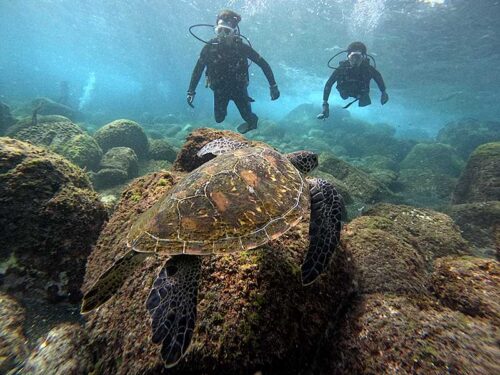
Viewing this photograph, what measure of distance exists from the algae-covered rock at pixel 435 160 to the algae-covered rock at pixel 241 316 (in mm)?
15815

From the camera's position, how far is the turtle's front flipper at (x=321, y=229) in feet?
7.04

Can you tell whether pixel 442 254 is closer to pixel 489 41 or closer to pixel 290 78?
pixel 489 41

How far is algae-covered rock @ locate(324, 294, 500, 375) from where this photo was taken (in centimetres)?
179

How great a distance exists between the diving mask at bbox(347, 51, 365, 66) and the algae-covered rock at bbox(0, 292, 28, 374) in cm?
1406

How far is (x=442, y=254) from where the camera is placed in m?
4.25

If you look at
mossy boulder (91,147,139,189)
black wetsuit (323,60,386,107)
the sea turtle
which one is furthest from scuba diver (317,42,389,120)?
the sea turtle

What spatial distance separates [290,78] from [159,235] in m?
45.9

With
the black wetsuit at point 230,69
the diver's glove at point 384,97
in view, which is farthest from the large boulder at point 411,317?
the diver's glove at point 384,97

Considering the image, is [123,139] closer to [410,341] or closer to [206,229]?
[206,229]

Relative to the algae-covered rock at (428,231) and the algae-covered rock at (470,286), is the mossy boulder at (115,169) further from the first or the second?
the algae-covered rock at (470,286)

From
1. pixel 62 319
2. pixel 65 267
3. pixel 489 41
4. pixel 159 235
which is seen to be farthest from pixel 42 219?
pixel 489 41

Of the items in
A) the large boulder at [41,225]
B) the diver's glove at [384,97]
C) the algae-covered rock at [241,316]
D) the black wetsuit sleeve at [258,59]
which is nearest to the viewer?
the algae-covered rock at [241,316]

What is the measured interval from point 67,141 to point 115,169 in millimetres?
3376

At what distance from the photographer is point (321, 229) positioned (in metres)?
2.38
